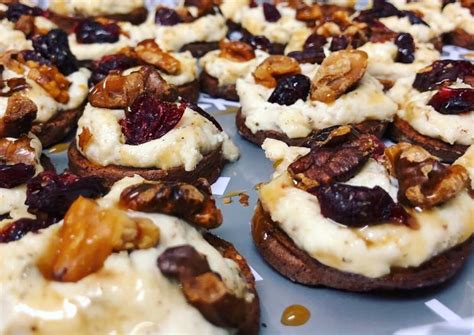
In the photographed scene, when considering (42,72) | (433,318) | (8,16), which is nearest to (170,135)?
(42,72)

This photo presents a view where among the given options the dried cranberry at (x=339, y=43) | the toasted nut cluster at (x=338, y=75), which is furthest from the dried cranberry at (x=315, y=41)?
the toasted nut cluster at (x=338, y=75)

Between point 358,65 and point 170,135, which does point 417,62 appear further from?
point 170,135

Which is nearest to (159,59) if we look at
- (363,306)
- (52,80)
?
(52,80)

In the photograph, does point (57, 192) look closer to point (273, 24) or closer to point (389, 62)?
point (389, 62)

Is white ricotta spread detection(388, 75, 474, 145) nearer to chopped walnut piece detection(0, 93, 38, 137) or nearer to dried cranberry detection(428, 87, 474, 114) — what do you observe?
dried cranberry detection(428, 87, 474, 114)

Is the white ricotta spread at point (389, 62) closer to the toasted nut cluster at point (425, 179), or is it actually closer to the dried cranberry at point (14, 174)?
the toasted nut cluster at point (425, 179)

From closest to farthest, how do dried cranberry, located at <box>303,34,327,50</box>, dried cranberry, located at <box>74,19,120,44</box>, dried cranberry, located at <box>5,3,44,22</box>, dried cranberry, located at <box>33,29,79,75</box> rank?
1. dried cranberry, located at <box>33,29,79,75</box>
2. dried cranberry, located at <box>303,34,327,50</box>
3. dried cranberry, located at <box>74,19,120,44</box>
4. dried cranberry, located at <box>5,3,44,22</box>

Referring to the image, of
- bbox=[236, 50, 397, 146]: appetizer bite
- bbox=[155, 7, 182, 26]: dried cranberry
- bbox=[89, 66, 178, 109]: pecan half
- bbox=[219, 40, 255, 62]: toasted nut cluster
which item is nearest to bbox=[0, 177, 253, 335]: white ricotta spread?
bbox=[89, 66, 178, 109]: pecan half
